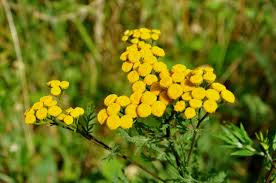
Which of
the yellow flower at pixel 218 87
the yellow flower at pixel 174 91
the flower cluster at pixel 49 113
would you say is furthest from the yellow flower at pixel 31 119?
the yellow flower at pixel 218 87

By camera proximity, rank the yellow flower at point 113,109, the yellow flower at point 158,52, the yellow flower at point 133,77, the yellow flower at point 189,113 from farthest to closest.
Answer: the yellow flower at point 158,52 → the yellow flower at point 133,77 → the yellow flower at point 113,109 → the yellow flower at point 189,113

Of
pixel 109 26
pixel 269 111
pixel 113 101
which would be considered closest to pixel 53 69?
pixel 109 26

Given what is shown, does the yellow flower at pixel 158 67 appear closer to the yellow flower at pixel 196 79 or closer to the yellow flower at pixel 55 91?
the yellow flower at pixel 196 79

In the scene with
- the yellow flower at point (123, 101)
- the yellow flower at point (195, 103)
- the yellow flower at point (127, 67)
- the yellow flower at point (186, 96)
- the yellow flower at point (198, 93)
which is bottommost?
the yellow flower at point (123, 101)

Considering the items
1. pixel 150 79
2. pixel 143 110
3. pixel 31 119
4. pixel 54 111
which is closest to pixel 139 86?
pixel 150 79

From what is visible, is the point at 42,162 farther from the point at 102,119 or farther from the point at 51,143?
the point at 102,119

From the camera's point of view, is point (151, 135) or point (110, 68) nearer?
point (151, 135)

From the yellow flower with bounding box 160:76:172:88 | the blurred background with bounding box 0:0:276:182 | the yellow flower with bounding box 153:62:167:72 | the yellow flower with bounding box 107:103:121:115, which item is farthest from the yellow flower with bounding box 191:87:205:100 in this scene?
the blurred background with bounding box 0:0:276:182
